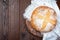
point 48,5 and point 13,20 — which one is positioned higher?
point 48,5

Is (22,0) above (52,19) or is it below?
above

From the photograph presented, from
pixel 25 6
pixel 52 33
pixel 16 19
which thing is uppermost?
pixel 25 6

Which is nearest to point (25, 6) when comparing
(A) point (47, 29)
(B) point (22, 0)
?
(B) point (22, 0)

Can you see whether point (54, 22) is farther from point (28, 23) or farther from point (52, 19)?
point (28, 23)

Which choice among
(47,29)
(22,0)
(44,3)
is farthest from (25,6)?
(47,29)

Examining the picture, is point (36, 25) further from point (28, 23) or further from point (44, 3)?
point (44, 3)

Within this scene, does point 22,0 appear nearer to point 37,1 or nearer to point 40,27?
point 37,1

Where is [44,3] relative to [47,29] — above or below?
above
